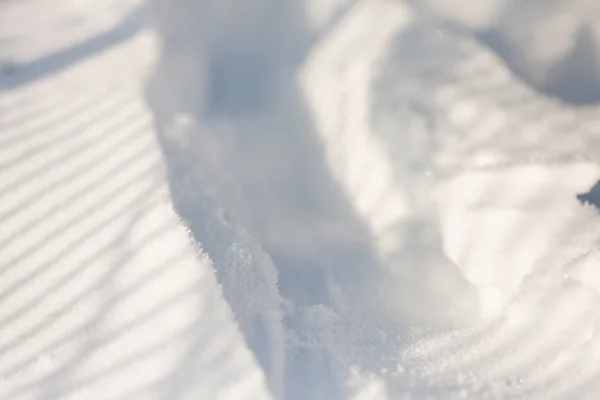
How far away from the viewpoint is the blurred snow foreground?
2.90 feet

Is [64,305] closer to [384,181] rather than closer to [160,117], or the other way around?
[160,117]

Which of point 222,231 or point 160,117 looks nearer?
point 222,231

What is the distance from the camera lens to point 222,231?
100cm

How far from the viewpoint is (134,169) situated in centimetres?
104

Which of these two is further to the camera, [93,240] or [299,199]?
[299,199]

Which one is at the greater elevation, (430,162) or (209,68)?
(209,68)

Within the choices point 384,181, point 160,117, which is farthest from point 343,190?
point 160,117

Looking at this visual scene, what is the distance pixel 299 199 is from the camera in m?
1.15

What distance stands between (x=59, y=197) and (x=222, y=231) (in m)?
0.29

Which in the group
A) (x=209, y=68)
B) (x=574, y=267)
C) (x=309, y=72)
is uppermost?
(x=209, y=68)

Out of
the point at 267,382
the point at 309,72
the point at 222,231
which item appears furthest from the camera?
the point at 309,72

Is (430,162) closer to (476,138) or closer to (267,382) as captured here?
(476,138)

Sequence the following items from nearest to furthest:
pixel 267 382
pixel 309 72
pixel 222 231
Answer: pixel 267 382, pixel 222 231, pixel 309 72

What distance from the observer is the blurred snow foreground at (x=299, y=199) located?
89cm
